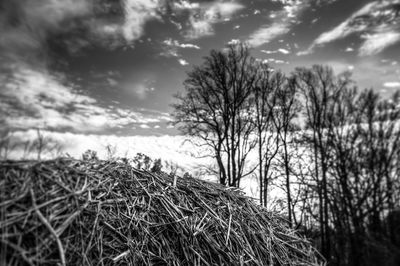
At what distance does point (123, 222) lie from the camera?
7.25 ft

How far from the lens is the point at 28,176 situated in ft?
6.10

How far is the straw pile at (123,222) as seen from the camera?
1680mm

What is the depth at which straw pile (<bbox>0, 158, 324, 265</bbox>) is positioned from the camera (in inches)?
66.1

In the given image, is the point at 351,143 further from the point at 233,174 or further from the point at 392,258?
the point at 392,258

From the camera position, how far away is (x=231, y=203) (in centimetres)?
323

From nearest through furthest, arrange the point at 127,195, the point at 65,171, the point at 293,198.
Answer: the point at 65,171 < the point at 127,195 < the point at 293,198

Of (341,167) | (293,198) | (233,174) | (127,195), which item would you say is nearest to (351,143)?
(341,167)

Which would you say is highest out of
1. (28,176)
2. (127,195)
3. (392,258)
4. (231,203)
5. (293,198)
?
(28,176)

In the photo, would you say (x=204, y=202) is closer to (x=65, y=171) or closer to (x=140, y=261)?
(x=140, y=261)

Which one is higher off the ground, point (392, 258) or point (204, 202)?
point (204, 202)

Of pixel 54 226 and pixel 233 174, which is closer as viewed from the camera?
pixel 54 226

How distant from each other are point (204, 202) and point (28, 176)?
71.7 inches

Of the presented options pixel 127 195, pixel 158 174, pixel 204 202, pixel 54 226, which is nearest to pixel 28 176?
pixel 54 226

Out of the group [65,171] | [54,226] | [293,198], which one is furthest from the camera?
[293,198]
